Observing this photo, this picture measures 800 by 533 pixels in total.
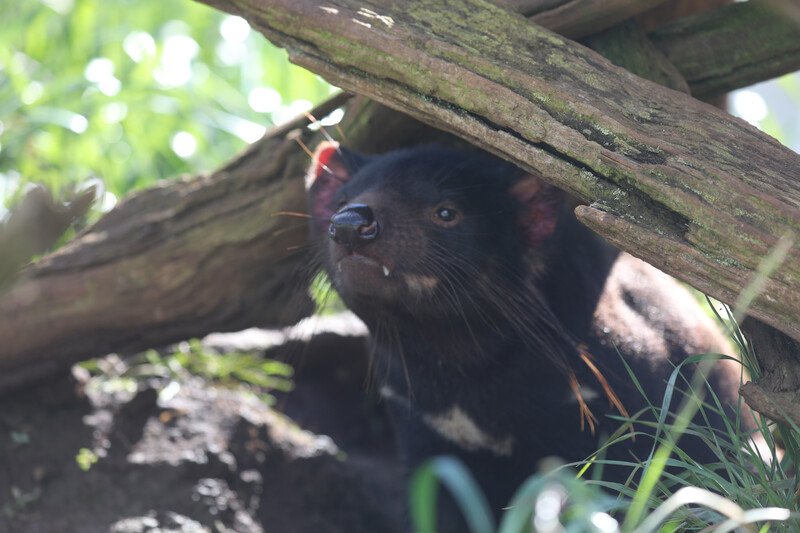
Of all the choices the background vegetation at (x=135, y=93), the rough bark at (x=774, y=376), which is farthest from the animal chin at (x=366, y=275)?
the background vegetation at (x=135, y=93)

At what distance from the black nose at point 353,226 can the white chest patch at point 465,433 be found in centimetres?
85

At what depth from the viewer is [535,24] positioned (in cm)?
282

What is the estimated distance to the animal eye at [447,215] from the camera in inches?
122

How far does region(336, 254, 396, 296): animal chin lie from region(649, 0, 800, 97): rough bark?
1179 mm

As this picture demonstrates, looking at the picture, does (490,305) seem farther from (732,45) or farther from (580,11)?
(732,45)

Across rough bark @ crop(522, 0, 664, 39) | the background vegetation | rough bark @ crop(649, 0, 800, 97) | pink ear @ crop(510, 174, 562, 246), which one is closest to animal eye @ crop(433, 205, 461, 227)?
pink ear @ crop(510, 174, 562, 246)

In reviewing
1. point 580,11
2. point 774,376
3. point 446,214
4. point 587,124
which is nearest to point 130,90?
point 446,214

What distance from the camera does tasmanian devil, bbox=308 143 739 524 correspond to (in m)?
3.01

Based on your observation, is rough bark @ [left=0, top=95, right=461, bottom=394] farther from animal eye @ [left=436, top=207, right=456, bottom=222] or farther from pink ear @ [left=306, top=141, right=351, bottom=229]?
animal eye @ [left=436, top=207, right=456, bottom=222]

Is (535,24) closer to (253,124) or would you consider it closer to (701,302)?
(701,302)

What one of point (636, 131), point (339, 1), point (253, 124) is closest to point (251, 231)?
point (339, 1)

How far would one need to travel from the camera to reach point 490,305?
3174 millimetres

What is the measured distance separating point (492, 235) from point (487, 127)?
0.65 m

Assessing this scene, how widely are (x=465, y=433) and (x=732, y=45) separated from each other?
5.17 ft
